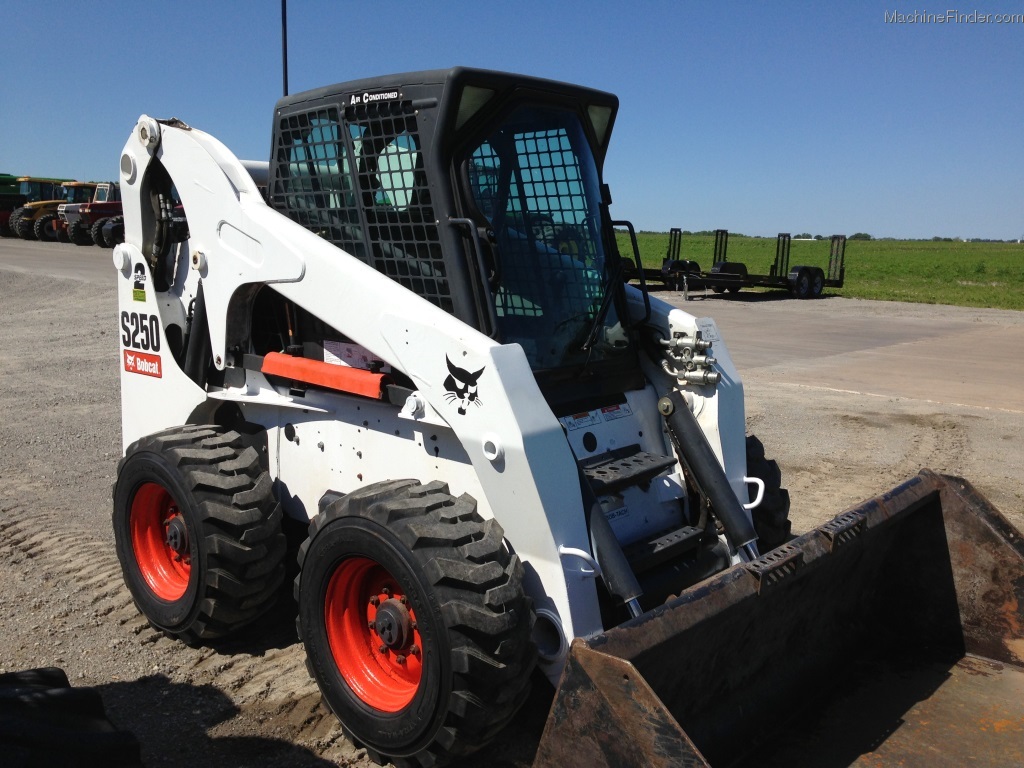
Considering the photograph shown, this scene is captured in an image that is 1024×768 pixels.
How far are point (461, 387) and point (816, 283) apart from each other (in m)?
24.3

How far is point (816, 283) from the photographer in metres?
25.8

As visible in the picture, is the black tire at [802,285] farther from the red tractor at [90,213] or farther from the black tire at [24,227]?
the black tire at [24,227]

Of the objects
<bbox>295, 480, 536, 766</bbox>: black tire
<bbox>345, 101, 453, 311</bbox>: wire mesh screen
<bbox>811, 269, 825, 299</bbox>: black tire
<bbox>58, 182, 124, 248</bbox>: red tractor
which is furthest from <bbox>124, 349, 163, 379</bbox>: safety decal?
<bbox>58, 182, 124, 248</bbox>: red tractor

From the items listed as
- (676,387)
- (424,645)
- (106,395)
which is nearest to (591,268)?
(676,387)

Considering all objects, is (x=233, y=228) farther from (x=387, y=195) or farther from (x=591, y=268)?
(x=591, y=268)

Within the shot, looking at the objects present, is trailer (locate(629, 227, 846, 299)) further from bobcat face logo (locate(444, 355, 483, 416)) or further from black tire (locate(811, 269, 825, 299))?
bobcat face logo (locate(444, 355, 483, 416))

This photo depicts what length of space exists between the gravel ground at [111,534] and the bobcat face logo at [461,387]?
1278 mm

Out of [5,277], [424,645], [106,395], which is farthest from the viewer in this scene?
[5,277]

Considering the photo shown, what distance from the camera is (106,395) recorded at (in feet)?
32.2

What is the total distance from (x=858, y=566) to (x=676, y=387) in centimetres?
115

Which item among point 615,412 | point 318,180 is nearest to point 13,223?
point 318,180

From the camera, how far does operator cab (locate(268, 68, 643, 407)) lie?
3623 millimetres

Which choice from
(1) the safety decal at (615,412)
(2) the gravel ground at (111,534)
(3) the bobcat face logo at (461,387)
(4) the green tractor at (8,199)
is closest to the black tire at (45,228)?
(4) the green tractor at (8,199)

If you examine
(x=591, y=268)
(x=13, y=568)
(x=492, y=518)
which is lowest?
(x=13, y=568)
